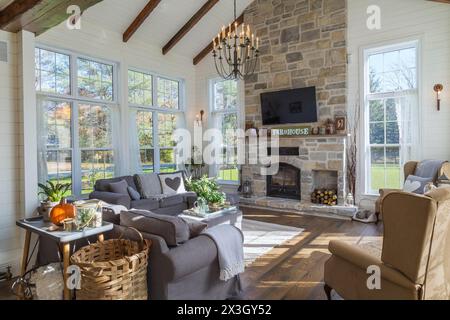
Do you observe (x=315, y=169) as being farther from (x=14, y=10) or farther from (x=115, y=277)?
(x=14, y=10)

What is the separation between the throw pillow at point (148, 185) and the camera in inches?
210

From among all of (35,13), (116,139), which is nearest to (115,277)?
(35,13)

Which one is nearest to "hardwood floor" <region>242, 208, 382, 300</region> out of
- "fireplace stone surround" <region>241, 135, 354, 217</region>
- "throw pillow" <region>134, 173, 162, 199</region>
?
"fireplace stone surround" <region>241, 135, 354, 217</region>

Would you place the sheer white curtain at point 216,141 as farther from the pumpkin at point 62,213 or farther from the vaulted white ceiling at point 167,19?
the pumpkin at point 62,213

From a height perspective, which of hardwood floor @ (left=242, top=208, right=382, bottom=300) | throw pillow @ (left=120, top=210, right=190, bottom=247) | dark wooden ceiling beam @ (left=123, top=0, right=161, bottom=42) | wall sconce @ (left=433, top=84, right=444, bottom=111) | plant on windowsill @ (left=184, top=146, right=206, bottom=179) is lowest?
hardwood floor @ (left=242, top=208, right=382, bottom=300)

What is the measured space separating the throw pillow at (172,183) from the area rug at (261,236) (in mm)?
1409

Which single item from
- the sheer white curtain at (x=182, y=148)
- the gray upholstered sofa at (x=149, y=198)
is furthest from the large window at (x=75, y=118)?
the sheer white curtain at (x=182, y=148)

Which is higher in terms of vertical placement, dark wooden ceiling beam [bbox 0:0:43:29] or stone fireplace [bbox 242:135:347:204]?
dark wooden ceiling beam [bbox 0:0:43:29]

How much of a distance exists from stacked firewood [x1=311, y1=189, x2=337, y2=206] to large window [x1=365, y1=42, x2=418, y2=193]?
635 millimetres

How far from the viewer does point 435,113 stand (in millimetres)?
4859

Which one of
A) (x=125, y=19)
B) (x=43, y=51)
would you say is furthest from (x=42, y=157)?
(x=125, y=19)

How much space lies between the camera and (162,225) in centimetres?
225

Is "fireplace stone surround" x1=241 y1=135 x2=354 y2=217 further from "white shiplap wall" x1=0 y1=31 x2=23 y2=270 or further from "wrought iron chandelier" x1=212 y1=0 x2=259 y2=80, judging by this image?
"white shiplap wall" x1=0 y1=31 x2=23 y2=270

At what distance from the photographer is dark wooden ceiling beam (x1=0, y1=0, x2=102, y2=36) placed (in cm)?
273
